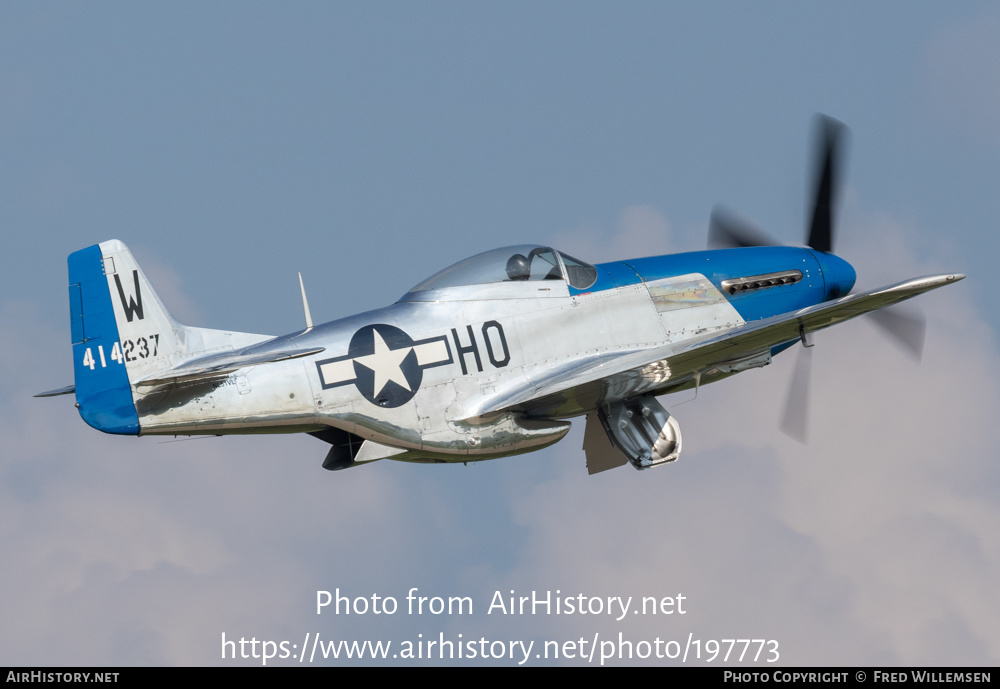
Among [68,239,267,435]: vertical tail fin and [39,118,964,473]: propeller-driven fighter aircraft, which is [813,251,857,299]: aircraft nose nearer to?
[39,118,964,473]: propeller-driven fighter aircraft

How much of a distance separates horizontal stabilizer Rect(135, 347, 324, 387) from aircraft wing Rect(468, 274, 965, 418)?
225 cm

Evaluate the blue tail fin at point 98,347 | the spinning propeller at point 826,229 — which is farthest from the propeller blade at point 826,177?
the blue tail fin at point 98,347

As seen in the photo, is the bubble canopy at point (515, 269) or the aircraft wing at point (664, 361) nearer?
the aircraft wing at point (664, 361)

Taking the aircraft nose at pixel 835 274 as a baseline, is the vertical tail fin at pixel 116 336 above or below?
above

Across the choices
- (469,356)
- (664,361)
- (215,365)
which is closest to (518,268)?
(469,356)

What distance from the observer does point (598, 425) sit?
17281 mm

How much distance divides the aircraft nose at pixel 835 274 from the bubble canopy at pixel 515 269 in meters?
3.68

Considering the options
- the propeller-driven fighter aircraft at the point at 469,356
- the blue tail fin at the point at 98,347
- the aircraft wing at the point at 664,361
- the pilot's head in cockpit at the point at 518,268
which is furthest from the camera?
the pilot's head in cockpit at the point at 518,268

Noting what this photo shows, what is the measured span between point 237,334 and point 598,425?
4.61m

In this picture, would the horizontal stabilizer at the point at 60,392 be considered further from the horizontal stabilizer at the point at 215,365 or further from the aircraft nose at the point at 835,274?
the aircraft nose at the point at 835,274

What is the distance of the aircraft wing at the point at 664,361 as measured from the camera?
1552 centimetres

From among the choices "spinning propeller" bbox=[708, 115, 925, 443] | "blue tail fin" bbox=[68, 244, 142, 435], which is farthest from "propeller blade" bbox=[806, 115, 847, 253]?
"blue tail fin" bbox=[68, 244, 142, 435]

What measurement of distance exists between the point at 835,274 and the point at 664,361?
14.2 feet

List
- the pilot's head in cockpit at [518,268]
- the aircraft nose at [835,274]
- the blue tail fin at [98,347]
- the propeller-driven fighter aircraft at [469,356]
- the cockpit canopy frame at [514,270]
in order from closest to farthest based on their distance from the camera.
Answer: the blue tail fin at [98,347]
the propeller-driven fighter aircraft at [469,356]
the cockpit canopy frame at [514,270]
the pilot's head in cockpit at [518,268]
the aircraft nose at [835,274]
